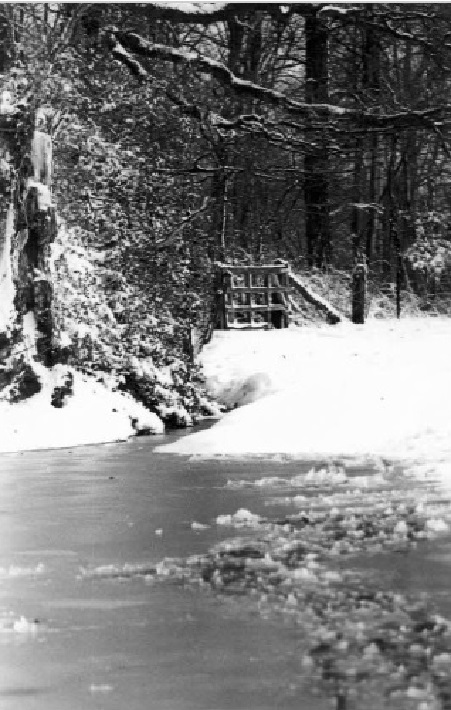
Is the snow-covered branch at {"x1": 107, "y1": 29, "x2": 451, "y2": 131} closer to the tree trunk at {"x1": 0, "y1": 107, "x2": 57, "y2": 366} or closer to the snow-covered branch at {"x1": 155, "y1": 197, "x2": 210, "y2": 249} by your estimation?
the snow-covered branch at {"x1": 155, "y1": 197, "x2": 210, "y2": 249}

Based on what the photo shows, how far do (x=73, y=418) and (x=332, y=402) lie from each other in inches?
115

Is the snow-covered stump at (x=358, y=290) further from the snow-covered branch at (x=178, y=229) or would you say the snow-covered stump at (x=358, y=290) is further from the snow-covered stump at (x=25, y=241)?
the snow-covered stump at (x=25, y=241)

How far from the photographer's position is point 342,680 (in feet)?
18.1

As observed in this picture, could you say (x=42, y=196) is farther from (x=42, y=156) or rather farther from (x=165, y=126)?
(x=165, y=126)

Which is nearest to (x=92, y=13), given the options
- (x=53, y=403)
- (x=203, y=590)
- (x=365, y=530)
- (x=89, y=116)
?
(x=89, y=116)

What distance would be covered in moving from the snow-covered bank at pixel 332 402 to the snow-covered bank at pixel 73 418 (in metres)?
1.47

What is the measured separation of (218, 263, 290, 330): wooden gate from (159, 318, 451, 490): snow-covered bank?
8.92 feet

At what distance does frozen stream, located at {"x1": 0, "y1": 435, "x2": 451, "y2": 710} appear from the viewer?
5508mm

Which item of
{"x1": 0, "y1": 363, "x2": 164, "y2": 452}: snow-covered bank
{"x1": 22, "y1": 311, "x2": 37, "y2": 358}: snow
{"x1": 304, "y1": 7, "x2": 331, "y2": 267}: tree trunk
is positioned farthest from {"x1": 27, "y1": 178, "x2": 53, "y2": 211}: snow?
{"x1": 304, "y1": 7, "x2": 331, "y2": 267}: tree trunk

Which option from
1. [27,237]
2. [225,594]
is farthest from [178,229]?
[225,594]

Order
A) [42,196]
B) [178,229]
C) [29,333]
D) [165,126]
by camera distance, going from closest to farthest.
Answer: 1. [29,333]
2. [42,196]
3. [165,126]
4. [178,229]

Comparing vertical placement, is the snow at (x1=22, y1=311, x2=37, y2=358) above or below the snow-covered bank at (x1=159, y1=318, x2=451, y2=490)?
above

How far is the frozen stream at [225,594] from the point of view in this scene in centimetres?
551

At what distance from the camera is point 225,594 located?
722cm
